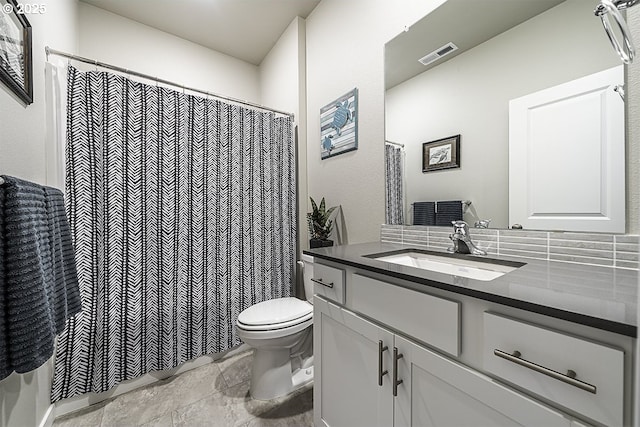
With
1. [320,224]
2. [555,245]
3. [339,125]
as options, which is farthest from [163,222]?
[555,245]

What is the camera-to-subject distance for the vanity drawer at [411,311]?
0.66m

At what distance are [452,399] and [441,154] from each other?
3.27 ft

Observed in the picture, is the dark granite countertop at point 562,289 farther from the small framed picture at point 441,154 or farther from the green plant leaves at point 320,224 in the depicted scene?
the green plant leaves at point 320,224

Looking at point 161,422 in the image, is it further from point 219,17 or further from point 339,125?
point 219,17

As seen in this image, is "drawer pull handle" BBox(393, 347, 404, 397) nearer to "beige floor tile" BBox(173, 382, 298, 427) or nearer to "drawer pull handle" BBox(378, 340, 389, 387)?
"drawer pull handle" BBox(378, 340, 389, 387)

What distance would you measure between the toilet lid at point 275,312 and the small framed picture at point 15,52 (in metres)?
1.40

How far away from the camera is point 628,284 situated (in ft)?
2.05

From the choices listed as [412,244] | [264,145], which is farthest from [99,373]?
[412,244]

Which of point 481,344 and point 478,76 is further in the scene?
point 478,76

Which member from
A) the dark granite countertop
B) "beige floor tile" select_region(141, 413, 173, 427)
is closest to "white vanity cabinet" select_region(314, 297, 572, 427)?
the dark granite countertop

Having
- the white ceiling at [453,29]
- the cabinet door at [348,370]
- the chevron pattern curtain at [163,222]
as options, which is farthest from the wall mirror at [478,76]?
the chevron pattern curtain at [163,222]

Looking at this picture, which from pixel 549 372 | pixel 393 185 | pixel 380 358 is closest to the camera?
pixel 549 372

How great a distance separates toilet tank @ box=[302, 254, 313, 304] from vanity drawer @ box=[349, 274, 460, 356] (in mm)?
975

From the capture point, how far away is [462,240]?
1093 mm
